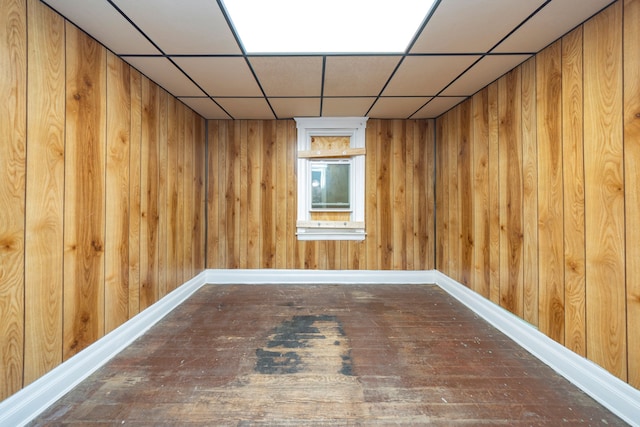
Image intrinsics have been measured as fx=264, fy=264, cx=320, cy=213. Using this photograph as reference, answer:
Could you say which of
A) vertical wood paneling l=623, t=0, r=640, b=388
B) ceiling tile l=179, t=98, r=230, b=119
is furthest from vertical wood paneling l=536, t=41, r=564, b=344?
ceiling tile l=179, t=98, r=230, b=119

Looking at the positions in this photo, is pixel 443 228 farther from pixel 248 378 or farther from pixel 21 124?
pixel 21 124

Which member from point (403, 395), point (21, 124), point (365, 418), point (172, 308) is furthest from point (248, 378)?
point (21, 124)

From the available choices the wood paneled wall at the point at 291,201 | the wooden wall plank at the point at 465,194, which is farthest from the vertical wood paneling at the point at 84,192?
the wooden wall plank at the point at 465,194

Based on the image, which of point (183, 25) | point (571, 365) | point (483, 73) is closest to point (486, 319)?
point (571, 365)

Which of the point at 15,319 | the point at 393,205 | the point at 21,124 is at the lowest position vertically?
the point at 15,319

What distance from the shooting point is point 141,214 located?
2254mm

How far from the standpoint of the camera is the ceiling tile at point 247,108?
2766 millimetres

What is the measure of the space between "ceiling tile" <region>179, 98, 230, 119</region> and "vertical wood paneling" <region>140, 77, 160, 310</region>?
1.40 ft

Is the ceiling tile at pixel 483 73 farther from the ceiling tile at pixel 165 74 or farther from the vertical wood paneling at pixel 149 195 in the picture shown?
the vertical wood paneling at pixel 149 195

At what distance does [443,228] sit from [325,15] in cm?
272

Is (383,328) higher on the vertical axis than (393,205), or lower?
lower

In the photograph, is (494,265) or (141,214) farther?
(494,265)

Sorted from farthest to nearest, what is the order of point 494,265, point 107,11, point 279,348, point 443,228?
point 443,228, point 494,265, point 279,348, point 107,11

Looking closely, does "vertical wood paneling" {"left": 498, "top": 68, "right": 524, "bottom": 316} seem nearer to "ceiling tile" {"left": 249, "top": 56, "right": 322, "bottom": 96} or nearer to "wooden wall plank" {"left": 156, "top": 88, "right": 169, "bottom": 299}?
"ceiling tile" {"left": 249, "top": 56, "right": 322, "bottom": 96}
